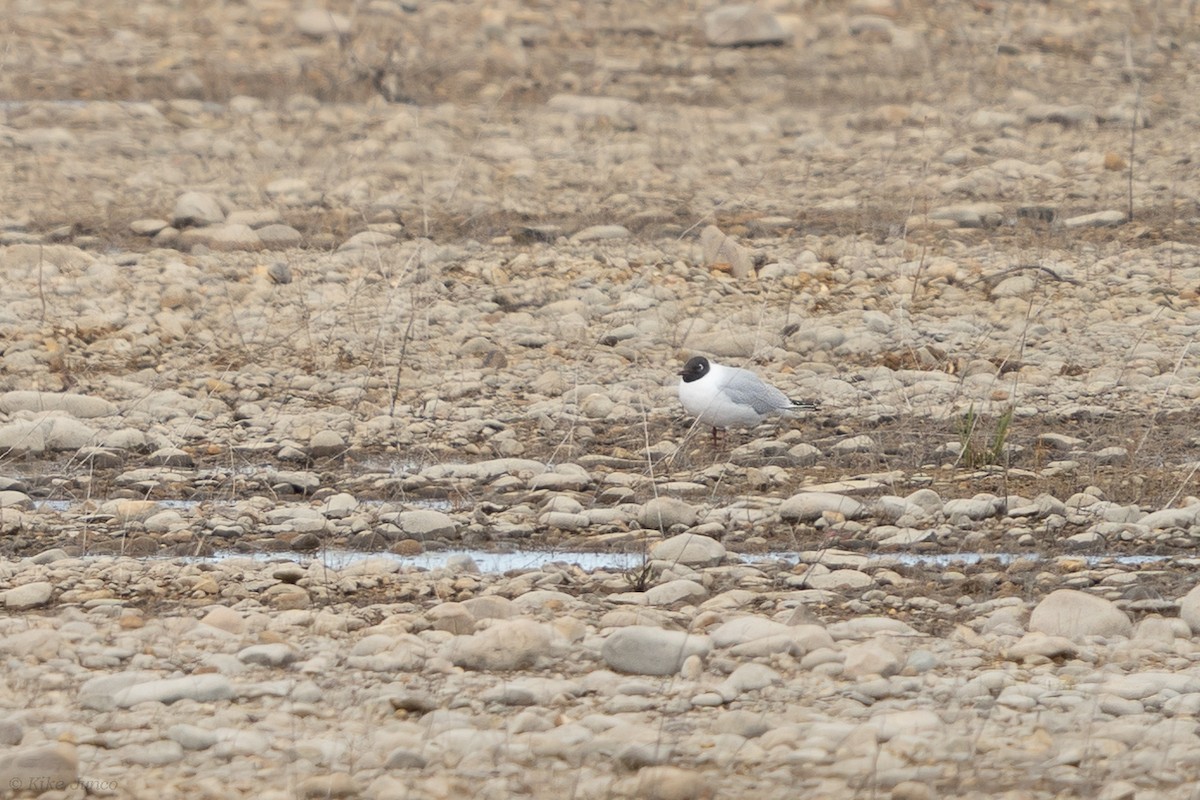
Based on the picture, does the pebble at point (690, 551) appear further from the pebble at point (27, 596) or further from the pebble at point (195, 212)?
the pebble at point (195, 212)

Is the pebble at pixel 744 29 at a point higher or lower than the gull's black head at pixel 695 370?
higher

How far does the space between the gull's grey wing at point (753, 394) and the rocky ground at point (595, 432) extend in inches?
8.8

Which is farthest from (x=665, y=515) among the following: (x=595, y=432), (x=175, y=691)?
(x=175, y=691)

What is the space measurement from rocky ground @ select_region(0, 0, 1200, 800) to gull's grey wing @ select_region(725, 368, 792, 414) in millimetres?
223

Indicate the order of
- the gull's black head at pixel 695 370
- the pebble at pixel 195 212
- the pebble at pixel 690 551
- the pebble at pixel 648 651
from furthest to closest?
1. the pebble at pixel 195 212
2. the gull's black head at pixel 695 370
3. the pebble at pixel 690 551
4. the pebble at pixel 648 651

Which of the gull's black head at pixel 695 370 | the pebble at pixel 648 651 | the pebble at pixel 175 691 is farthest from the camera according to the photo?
the gull's black head at pixel 695 370

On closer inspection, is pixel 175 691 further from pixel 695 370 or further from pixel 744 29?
pixel 744 29

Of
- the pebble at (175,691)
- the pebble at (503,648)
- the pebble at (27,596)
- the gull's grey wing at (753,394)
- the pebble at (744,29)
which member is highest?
the pebble at (744,29)

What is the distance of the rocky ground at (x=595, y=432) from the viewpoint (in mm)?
3967

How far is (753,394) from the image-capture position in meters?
6.32

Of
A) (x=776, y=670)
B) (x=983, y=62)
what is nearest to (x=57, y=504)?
(x=776, y=670)

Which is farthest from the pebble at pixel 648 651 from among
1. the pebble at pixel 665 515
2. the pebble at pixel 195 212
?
the pebble at pixel 195 212

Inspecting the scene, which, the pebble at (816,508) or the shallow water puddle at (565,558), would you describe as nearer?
the shallow water puddle at (565,558)

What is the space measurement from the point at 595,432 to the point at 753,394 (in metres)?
0.72
